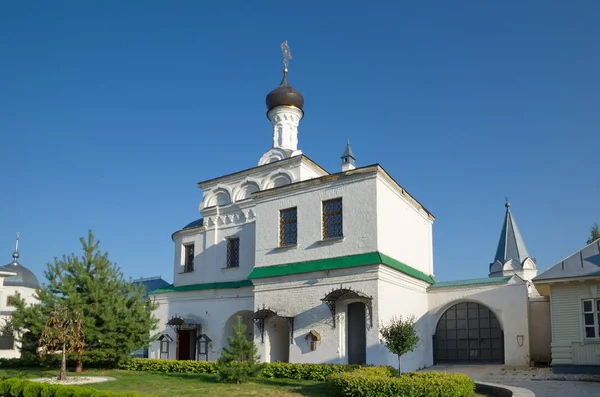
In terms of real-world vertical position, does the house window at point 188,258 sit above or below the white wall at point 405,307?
above

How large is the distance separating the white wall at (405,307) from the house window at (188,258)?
1002cm

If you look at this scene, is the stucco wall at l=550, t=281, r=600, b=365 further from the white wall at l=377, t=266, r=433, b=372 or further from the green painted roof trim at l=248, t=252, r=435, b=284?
the green painted roof trim at l=248, t=252, r=435, b=284

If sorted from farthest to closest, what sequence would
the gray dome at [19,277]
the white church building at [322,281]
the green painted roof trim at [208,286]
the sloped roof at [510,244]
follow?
the gray dome at [19,277] < the sloped roof at [510,244] < the green painted roof trim at [208,286] < the white church building at [322,281]

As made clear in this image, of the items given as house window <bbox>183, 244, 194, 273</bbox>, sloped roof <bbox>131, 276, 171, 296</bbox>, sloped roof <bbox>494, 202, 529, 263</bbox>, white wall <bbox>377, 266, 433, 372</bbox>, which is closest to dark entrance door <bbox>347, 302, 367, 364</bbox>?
white wall <bbox>377, 266, 433, 372</bbox>

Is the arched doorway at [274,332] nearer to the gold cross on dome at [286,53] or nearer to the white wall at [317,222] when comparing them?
the white wall at [317,222]

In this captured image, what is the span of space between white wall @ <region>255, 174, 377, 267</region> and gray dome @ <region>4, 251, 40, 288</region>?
67.4 ft

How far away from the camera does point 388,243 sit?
1783 cm

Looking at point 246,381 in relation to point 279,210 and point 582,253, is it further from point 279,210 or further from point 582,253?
point 582,253

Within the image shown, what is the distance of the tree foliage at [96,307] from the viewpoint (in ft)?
60.3

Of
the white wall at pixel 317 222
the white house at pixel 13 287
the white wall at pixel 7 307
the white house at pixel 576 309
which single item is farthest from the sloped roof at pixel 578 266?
the white house at pixel 13 287

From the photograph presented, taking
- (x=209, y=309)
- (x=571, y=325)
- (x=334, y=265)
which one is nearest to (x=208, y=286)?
(x=209, y=309)

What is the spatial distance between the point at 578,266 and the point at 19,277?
30873 mm

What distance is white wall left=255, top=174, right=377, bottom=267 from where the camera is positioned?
56.4 feet

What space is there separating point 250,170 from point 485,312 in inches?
438
